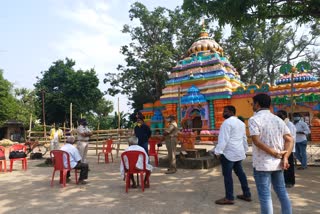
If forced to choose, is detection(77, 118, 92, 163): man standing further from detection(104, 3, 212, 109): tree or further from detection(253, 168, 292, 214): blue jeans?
detection(104, 3, 212, 109): tree

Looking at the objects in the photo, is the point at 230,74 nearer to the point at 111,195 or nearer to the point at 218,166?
the point at 218,166

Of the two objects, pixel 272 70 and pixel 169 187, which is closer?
pixel 169 187

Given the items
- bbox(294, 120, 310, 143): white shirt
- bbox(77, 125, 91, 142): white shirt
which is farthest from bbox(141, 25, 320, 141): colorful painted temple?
bbox(77, 125, 91, 142): white shirt

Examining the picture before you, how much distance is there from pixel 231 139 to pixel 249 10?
3.60 m

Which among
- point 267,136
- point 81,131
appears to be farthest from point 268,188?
point 81,131

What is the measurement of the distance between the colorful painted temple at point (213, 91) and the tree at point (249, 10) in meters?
10.4

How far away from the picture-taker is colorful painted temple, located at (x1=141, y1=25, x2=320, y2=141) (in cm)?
1672

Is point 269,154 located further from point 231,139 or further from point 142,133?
point 142,133

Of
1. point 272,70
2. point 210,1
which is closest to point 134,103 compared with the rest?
point 272,70

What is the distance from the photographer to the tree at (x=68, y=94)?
2903 centimetres

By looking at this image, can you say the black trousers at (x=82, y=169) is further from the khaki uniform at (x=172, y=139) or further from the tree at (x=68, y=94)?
the tree at (x=68, y=94)

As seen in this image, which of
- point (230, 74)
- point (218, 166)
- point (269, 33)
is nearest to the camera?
point (218, 166)

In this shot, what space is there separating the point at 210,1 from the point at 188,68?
1570 centimetres

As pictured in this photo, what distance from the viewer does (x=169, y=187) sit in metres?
5.57
